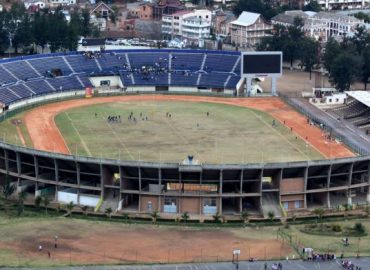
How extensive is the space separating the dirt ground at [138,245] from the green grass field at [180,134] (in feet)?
46.3

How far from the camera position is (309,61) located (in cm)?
14200

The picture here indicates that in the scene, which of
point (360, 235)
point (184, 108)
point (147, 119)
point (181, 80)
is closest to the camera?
point (360, 235)

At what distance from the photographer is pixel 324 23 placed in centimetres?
17025

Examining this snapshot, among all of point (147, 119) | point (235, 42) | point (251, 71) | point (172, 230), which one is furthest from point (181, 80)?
point (172, 230)

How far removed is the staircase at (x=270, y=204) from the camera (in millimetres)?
83000

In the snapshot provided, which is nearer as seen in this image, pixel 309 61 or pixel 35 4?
pixel 309 61

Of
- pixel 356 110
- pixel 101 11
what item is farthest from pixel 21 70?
pixel 101 11

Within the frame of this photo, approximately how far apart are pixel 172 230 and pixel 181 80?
5339 centimetres

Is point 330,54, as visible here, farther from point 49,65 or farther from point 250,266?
point 250,266

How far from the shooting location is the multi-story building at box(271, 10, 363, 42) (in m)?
167

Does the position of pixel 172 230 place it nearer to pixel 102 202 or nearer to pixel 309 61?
pixel 102 202

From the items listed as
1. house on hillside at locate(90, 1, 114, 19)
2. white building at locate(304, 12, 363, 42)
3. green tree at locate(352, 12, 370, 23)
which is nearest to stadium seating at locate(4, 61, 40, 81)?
house on hillside at locate(90, 1, 114, 19)

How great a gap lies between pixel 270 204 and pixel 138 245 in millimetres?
15818

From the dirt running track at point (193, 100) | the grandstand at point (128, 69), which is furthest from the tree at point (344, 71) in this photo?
the grandstand at point (128, 69)
